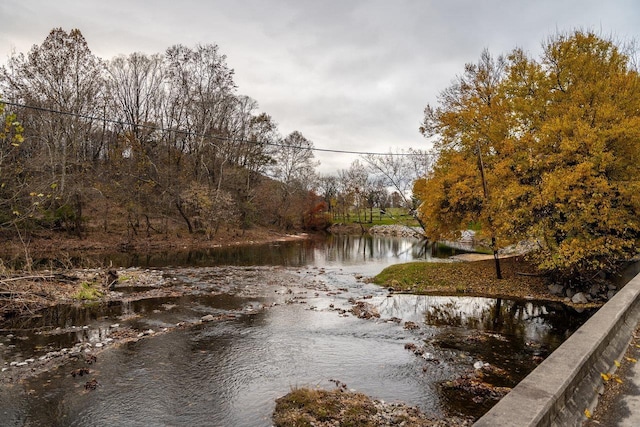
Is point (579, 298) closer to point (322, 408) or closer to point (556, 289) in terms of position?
point (556, 289)

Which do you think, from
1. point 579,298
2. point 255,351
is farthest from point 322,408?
point 579,298

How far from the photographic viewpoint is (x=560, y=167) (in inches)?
683

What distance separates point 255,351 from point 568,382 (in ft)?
26.4

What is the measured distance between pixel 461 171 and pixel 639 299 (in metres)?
13.9

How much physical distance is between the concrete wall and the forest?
2472cm

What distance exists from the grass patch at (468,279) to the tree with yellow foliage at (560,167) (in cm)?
148

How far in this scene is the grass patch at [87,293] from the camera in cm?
1631

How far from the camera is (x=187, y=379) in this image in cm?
883

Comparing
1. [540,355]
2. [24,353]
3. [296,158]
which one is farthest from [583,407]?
[296,158]

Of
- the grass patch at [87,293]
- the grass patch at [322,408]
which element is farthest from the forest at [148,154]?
the grass patch at [322,408]

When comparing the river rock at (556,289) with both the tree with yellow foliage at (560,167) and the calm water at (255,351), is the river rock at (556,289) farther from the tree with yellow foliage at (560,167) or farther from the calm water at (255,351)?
the calm water at (255,351)

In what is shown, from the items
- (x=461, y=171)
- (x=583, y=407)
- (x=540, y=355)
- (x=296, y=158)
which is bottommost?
(x=540, y=355)

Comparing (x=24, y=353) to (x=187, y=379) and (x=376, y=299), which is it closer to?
(x=187, y=379)

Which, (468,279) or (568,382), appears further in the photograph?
(468,279)
